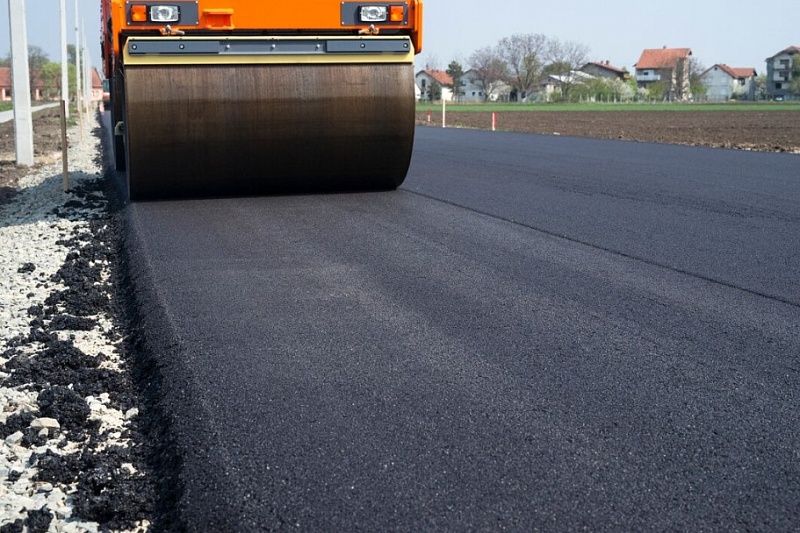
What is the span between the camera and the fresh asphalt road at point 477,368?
2898 millimetres

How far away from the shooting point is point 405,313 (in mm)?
5070

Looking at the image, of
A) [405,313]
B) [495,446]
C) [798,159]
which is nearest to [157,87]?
[405,313]

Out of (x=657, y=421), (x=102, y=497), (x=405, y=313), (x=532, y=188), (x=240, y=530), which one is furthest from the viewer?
(x=532, y=188)

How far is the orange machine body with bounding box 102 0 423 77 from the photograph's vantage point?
833cm

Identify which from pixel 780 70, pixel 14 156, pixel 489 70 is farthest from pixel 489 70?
pixel 14 156

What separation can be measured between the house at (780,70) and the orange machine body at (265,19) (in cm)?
14011

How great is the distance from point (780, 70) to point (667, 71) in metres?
19.6

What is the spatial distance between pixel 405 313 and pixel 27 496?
234cm

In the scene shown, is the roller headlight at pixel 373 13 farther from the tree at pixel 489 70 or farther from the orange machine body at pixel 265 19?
the tree at pixel 489 70

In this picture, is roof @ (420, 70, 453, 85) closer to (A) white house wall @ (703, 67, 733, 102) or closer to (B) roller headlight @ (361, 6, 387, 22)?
(A) white house wall @ (703, 67, 733, 102)

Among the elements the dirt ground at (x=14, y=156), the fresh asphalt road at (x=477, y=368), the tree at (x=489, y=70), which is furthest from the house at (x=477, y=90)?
the fresh asphalt road at (x=477, y=368)

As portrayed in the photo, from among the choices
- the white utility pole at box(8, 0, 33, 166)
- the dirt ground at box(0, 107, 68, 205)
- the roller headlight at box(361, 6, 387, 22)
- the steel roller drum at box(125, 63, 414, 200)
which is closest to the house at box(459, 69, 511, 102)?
the dirt ground at box(0, 107, 68, 205)

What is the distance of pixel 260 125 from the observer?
8.78 metres

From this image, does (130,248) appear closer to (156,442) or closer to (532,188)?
(156,442)
